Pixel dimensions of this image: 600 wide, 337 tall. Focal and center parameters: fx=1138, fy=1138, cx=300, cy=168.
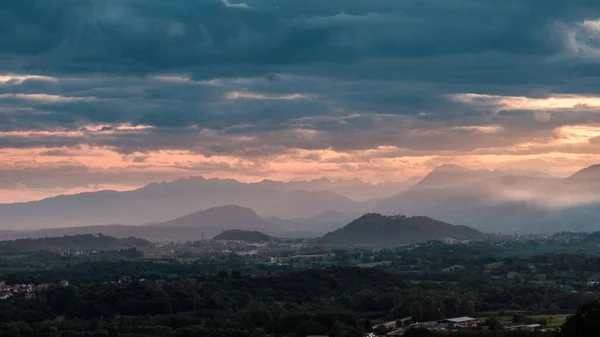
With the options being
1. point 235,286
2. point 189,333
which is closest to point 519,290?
point 235,286

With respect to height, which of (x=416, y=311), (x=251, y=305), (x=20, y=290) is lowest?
(x=416, y=311)

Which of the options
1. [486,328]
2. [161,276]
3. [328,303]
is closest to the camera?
[486,328]

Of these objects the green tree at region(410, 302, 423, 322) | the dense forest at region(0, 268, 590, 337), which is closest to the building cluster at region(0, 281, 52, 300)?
the dense forest at region(0, 268, 590, 337)

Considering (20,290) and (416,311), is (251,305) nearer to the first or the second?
(416,311)

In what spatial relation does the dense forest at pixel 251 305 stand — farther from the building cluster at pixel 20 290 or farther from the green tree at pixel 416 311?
the building cluster at pixel 20 290

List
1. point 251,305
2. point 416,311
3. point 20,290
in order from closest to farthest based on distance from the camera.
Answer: point 416,311 → point 251,305 → point 20,290

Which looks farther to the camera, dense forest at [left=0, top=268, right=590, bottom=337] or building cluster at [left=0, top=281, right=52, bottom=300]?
building cluster at [left=0, top=281, right=52, bottom=300]

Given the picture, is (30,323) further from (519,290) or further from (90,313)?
(519,290)

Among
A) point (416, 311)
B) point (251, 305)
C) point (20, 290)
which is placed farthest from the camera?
point (20, 290)

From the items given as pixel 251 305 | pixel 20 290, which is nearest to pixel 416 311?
pixel 251 305

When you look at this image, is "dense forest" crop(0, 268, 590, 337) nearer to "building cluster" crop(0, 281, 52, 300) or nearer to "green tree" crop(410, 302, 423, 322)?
"green tree" crop(410, 302, 423, 322)

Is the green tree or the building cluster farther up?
the building cluster
